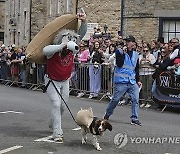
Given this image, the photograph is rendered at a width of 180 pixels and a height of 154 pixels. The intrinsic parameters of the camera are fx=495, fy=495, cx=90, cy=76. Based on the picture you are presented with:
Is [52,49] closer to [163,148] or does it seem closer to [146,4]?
[163,148]

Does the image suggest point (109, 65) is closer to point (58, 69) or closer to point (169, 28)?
point (58, 69)

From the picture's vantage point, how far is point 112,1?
93.7ft

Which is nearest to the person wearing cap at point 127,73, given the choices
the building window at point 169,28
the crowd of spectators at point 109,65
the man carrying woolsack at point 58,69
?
the crowd of spectators at point 109,65

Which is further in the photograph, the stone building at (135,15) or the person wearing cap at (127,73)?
the stone building at (135,15)

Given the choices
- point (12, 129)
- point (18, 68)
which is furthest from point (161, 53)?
point (18, 68)

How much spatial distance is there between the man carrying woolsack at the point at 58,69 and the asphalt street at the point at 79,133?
1.42ft

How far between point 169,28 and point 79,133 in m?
16.9

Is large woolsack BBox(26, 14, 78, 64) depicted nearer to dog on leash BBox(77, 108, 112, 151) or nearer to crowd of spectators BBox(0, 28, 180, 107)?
dog on leash BBox(77, 108, 112, 151)

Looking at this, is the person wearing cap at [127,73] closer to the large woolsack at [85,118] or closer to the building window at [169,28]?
the large woolsack at [85,118]

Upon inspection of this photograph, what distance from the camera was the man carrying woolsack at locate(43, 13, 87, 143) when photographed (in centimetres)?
905

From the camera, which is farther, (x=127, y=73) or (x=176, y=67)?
(x=176, y=67)

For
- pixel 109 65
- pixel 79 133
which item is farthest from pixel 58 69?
pixel 109 65

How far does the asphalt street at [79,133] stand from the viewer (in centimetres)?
Answer: 865

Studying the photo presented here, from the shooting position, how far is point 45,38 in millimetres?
9242
